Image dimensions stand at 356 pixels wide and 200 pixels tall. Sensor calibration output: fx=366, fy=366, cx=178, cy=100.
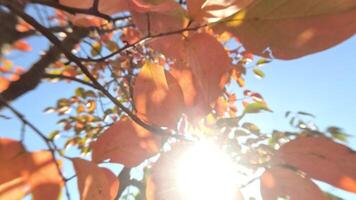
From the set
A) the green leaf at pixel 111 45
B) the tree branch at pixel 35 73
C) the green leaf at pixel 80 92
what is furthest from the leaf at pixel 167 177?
the green leaf at pixel 80 92

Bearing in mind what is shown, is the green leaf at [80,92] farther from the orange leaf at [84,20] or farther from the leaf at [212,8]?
the leaf at [212,8]

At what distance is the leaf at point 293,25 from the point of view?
1.53 feet

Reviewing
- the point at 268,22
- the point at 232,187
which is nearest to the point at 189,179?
the point at 232,187

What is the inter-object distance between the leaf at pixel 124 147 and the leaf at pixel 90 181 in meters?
0.03

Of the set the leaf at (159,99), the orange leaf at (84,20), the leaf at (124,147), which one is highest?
the orange leaf at (84,20)

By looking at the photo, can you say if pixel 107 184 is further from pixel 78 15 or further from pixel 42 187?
pixel 78 15

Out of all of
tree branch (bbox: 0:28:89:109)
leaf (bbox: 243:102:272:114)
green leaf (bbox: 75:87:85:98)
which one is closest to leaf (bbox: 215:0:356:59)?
leaf (bbox: 243:102:272:114)

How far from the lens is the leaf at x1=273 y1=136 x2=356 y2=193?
0.52m

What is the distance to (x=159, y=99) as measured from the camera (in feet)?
2.10

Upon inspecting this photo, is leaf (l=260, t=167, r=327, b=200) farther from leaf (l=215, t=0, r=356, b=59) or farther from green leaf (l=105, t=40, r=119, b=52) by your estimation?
green leaf (l=105, t=40, r=119, b=52)

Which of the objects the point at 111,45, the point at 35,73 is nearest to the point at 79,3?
the point at 35,73

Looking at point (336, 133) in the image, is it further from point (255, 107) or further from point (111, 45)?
point (111, 45)

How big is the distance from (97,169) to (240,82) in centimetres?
357

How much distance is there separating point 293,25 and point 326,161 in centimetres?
20
